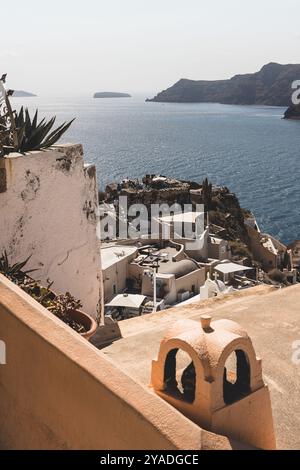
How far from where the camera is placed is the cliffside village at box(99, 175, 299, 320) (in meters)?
24.2

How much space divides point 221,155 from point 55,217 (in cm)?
10320

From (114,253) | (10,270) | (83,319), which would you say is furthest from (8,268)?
(114,253)

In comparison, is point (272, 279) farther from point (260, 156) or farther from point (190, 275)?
point (260, 156)

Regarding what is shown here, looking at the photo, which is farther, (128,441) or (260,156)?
(260,156)

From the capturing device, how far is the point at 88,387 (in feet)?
10.9

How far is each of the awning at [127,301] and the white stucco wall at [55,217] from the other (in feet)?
41.4

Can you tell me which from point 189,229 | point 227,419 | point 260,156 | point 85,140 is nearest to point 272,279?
point 189,229

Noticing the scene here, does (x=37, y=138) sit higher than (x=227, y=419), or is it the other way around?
(x=37, y=138)

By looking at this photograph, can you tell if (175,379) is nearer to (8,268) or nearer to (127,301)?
(8,268)

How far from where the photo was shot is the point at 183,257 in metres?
29.3

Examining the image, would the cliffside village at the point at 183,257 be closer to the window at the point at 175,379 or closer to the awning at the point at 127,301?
the awning at the point at 127,301

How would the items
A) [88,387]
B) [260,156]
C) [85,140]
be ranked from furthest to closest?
[85,140] → [260,156] → [88,387]
